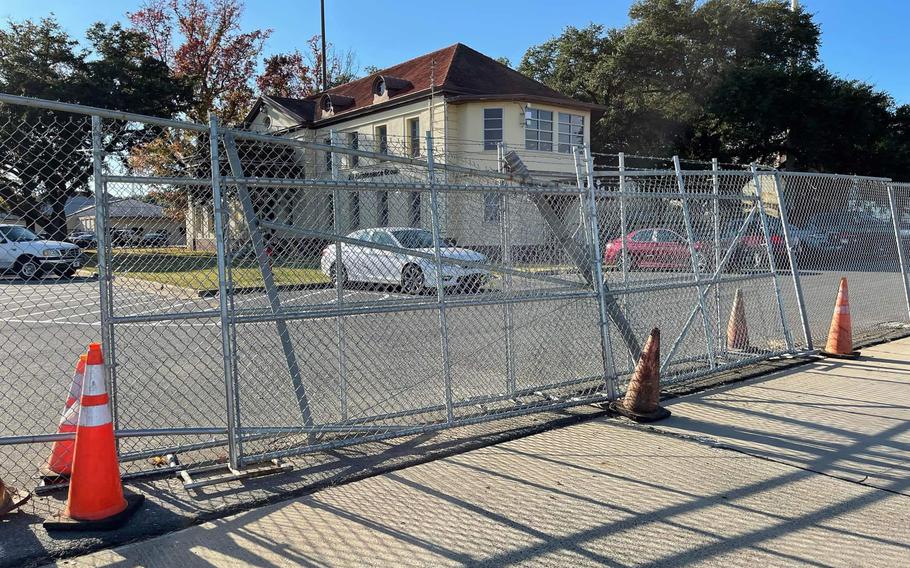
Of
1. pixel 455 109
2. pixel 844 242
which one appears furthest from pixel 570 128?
pixel 844 242

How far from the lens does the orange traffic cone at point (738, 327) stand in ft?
24.1

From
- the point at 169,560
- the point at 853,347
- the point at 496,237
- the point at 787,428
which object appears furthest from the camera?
the point at 853,347

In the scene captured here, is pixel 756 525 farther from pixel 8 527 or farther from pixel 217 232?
pixel 8 527

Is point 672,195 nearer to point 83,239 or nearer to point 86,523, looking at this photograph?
point 83,239

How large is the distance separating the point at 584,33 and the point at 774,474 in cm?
3708

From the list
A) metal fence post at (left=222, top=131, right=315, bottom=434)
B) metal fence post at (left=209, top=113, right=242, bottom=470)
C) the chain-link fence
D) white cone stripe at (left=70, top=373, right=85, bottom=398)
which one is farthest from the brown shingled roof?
white cone stripe at (left=70, top=373, right=85, bottom=398)

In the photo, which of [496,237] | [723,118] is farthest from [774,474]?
[723,118]

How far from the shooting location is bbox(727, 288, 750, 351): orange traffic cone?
7332mm

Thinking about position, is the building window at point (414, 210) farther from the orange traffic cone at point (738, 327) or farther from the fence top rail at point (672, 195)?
the orange traffic cone at point (738, 327)

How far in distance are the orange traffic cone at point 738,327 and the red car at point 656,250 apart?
0.63m

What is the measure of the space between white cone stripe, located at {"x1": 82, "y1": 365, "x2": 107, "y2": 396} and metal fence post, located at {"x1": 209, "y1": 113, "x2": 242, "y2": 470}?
662 millimetres

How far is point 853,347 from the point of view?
7770 millimetres

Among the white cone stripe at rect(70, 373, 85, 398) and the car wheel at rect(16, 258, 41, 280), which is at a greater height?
the car wheel at rect(16, 258, 41, 280)

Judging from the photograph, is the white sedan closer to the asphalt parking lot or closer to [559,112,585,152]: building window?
the asphalt parking lot
